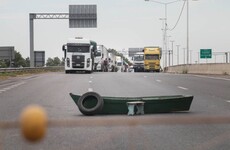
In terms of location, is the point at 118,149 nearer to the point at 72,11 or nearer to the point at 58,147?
the point at 58,147

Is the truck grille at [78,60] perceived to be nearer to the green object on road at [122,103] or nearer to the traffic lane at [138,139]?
the green object on road at [122,103]

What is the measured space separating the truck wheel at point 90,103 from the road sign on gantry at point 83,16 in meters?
64.4

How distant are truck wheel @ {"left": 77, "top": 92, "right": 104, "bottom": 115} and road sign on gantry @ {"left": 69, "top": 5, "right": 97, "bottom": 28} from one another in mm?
64445

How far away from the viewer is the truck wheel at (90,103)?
13.3 meters

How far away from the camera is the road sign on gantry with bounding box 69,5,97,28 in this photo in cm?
7806

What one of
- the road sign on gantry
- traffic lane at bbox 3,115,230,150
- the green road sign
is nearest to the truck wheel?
traffic lane at bbox 3,115,230,150

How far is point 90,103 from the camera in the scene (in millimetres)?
13914

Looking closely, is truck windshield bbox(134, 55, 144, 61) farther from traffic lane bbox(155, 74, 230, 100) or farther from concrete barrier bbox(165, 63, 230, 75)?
traffic lane bbox(155, 74, 230, 100)

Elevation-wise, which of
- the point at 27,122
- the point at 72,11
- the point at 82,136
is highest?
the point at 72,11

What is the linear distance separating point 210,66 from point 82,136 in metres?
41.3

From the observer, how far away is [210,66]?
50125 millimetres

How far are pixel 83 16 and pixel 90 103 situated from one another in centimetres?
6561

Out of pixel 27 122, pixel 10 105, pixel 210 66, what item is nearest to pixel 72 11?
pixel 210 66

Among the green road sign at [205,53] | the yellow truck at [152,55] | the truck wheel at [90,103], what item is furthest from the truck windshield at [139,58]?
the truck wheel at [90,103]
